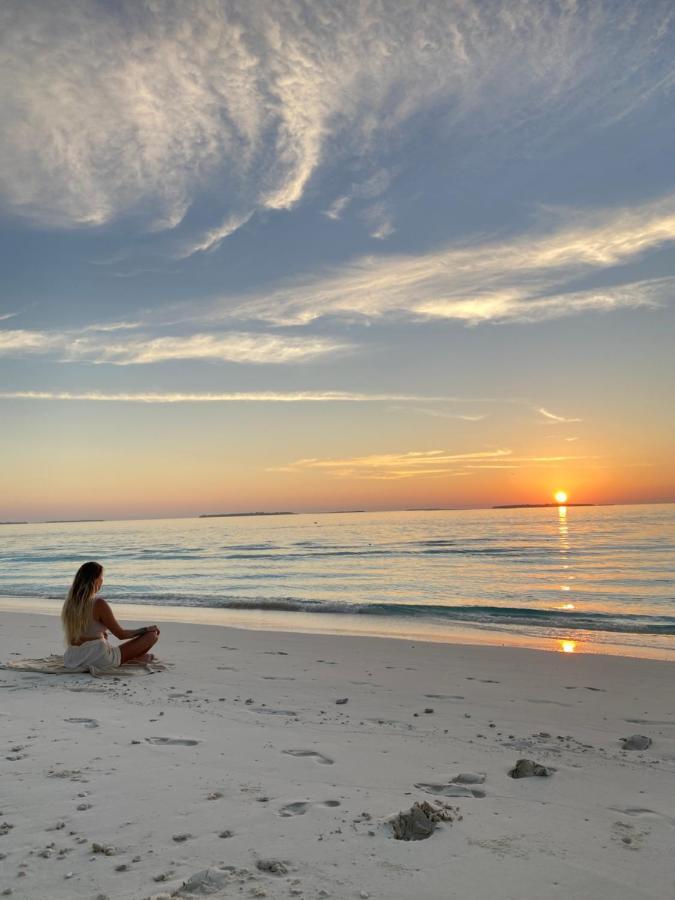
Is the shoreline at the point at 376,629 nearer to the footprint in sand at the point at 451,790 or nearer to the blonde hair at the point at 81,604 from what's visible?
the blonde hair at the point at 81,604

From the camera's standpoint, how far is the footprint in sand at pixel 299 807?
3.99m

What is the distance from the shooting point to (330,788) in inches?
176

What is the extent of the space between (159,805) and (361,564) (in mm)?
31319

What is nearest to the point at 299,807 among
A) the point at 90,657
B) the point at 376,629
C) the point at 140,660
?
the point at 90,657

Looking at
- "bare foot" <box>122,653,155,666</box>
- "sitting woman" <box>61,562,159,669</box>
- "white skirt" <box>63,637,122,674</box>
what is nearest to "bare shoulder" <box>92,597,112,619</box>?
"sitting woman" <box>61,562,159,669</box>

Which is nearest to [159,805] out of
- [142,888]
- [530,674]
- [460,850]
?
[142,888]

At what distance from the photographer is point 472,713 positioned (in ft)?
23.1

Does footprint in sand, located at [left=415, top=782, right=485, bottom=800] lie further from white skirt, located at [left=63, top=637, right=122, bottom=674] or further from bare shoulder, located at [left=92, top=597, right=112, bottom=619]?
bare shoulder, located at [left=92, top=597, right=112, bottom=619]

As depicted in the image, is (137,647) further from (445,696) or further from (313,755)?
(313,755)

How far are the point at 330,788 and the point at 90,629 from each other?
17.8 feet

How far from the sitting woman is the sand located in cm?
30

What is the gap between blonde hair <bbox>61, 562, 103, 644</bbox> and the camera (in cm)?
889

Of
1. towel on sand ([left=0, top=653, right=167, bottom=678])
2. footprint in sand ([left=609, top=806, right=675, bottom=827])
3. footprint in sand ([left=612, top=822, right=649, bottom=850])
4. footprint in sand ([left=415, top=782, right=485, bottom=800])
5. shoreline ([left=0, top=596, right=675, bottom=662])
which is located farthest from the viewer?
shoreline ([left=0, top=596, right=675, bottom=662])

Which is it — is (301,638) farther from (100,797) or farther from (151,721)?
(100,797)
